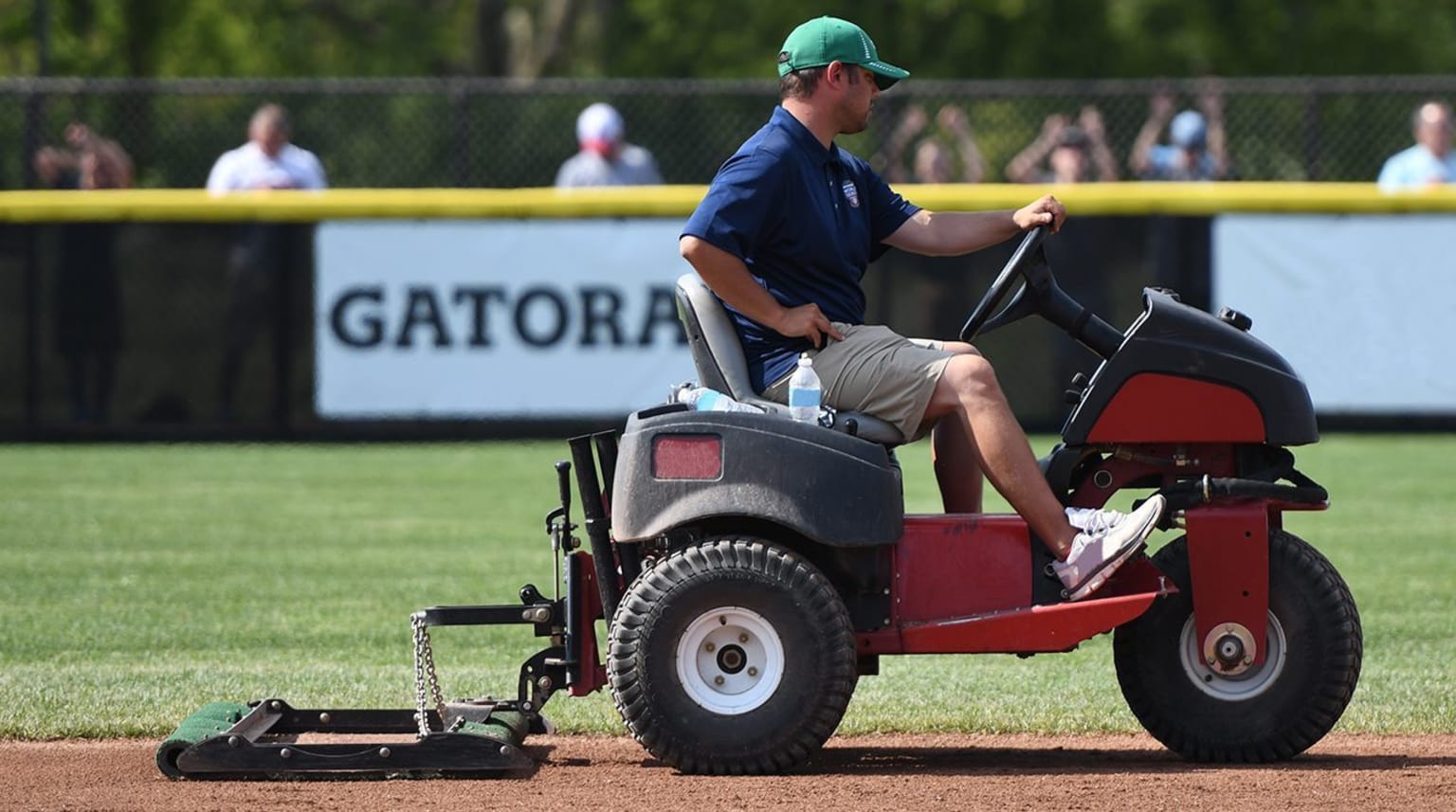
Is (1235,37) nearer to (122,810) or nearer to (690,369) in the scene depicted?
(690,369)

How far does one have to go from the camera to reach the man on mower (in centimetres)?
571

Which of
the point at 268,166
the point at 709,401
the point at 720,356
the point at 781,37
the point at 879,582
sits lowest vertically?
the point at 879,582

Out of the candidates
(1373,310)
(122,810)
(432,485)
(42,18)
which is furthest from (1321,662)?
(42,18)

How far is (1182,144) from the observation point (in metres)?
16.0

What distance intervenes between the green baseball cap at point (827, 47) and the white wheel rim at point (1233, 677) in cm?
163

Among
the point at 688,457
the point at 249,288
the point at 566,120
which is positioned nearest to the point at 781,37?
the point at 566,120

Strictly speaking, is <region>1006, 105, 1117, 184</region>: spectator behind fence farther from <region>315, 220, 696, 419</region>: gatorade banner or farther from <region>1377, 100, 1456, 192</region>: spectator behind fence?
<region>315, 220, 696, 419</region>: gatorade banner

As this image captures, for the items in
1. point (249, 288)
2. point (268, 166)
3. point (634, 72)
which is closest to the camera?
point (249, 288)

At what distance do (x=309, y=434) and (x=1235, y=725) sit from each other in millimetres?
9642

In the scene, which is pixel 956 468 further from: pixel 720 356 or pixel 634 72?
pixel 634 72

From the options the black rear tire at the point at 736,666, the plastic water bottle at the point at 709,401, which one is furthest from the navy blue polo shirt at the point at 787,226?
the black rear tire at the point at 736,666

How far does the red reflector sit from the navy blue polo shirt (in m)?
0.36

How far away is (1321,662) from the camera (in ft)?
18.7

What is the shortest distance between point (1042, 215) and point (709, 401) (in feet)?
3.31
